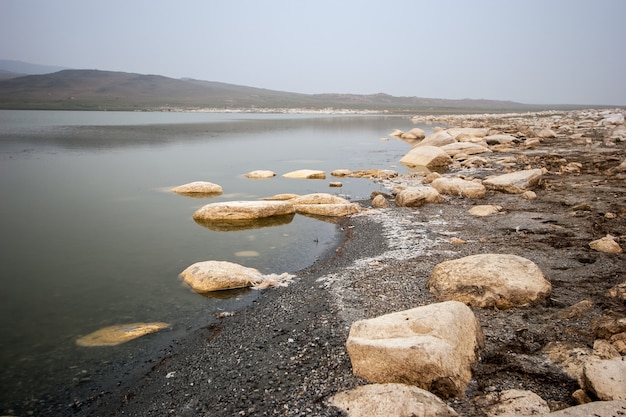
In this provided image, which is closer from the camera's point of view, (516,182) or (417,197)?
(417,197)

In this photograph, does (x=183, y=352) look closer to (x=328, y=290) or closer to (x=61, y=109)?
(x=328, y=290)

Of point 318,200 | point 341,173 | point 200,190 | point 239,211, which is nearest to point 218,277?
point 239,211

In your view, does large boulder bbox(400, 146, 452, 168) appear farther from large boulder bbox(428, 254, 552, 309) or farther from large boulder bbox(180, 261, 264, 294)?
large boulder bbox(428, 254, 552, 309)

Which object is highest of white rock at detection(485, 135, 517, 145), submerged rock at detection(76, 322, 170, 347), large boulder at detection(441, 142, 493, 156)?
white rock at detection(485, 135, 517, 145)

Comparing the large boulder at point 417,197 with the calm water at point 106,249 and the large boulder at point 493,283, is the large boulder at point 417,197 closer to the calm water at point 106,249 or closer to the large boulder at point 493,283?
the calm water at point 106,249

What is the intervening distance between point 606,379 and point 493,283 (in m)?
2.87

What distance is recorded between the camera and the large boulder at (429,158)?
27.7 metres

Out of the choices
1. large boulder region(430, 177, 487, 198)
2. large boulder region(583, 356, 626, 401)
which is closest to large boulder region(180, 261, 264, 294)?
large boulder region(583, 356, 626, 401)

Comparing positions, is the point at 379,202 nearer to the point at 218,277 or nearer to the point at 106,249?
the point at 218,277

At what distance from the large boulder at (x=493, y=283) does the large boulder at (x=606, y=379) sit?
2.44 meters

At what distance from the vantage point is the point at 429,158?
27766 millimetres

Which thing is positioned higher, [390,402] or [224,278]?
[390,402]

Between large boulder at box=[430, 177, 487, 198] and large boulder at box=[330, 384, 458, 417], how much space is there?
44.1 feet

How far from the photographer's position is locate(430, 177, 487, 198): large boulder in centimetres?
1631
